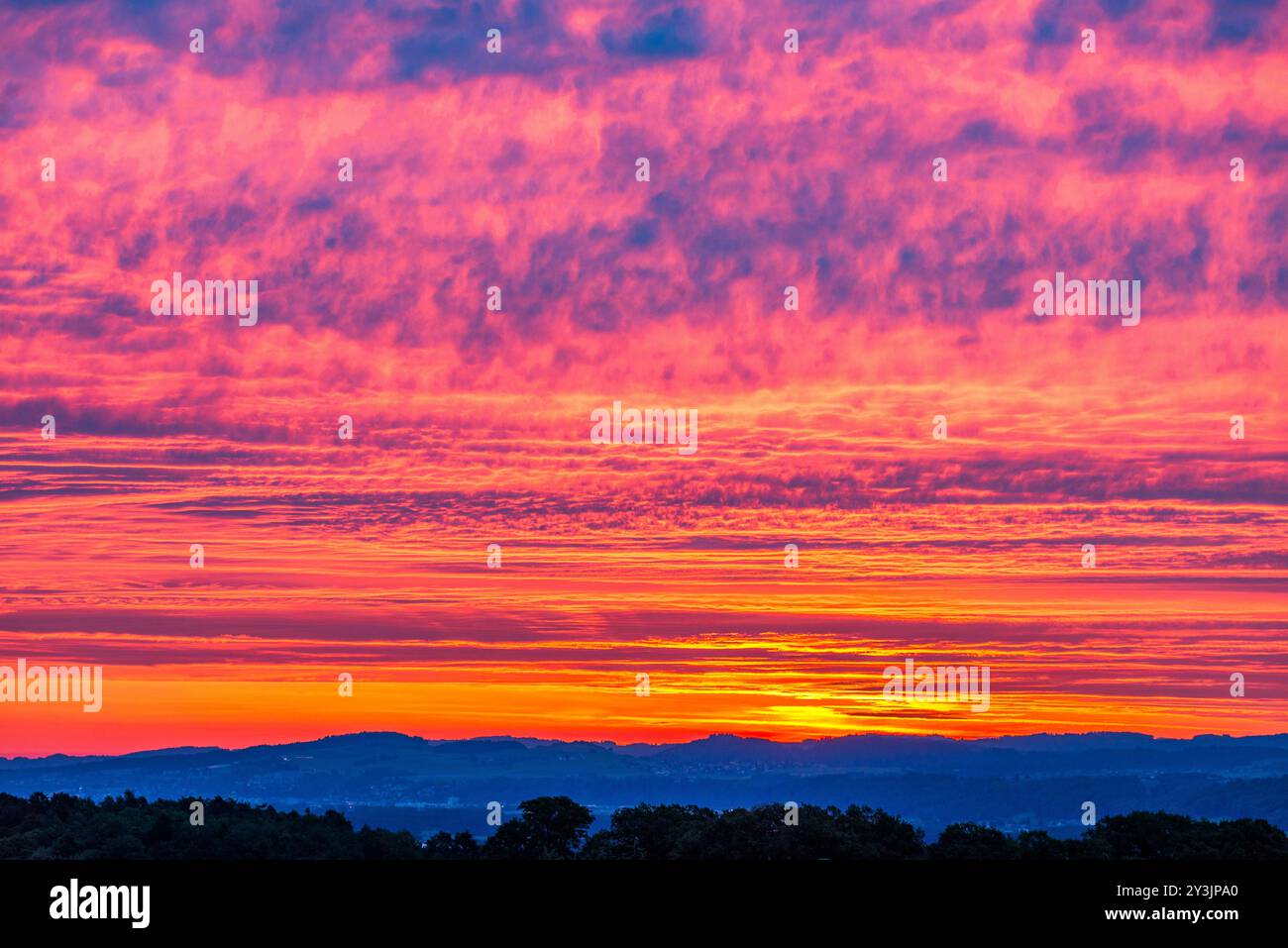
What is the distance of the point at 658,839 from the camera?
136 meters

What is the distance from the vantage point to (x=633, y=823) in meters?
140

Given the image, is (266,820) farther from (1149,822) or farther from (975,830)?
(1149,822)

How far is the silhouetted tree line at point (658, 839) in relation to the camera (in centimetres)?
13125

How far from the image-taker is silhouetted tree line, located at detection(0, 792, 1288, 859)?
131 meters

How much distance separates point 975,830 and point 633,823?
117ft
